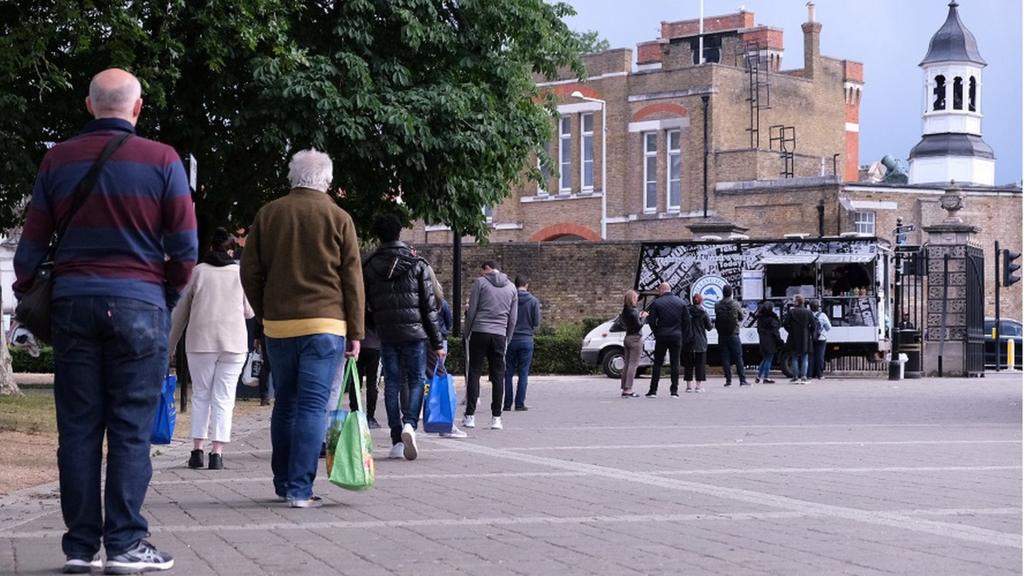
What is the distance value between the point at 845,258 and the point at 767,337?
4.83 m

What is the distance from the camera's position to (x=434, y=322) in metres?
13.4

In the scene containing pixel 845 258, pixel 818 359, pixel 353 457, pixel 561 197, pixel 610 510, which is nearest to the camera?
pixel 610 510

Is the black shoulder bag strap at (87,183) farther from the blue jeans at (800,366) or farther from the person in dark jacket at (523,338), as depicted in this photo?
the blue jeans at (800,366)

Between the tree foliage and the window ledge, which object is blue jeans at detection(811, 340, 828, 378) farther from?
the window ledge

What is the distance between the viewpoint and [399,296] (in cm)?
1345

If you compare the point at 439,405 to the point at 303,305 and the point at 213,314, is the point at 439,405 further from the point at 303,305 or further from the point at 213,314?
the point at 303,305

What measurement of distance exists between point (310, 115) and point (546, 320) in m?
27.2

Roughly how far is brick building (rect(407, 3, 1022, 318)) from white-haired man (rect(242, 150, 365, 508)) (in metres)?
47.1

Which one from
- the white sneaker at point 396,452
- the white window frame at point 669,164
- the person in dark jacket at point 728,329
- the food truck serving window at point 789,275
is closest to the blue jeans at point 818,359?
the food truck serving window at point 789,275

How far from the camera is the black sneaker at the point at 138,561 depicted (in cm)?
686

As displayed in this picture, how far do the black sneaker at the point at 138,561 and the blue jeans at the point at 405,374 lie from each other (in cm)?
635

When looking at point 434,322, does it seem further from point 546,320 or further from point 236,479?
point 546,320

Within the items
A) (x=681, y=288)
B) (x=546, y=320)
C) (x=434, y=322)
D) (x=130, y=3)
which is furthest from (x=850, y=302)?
(x=434, y=322)

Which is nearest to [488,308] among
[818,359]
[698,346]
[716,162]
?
[698,346]
